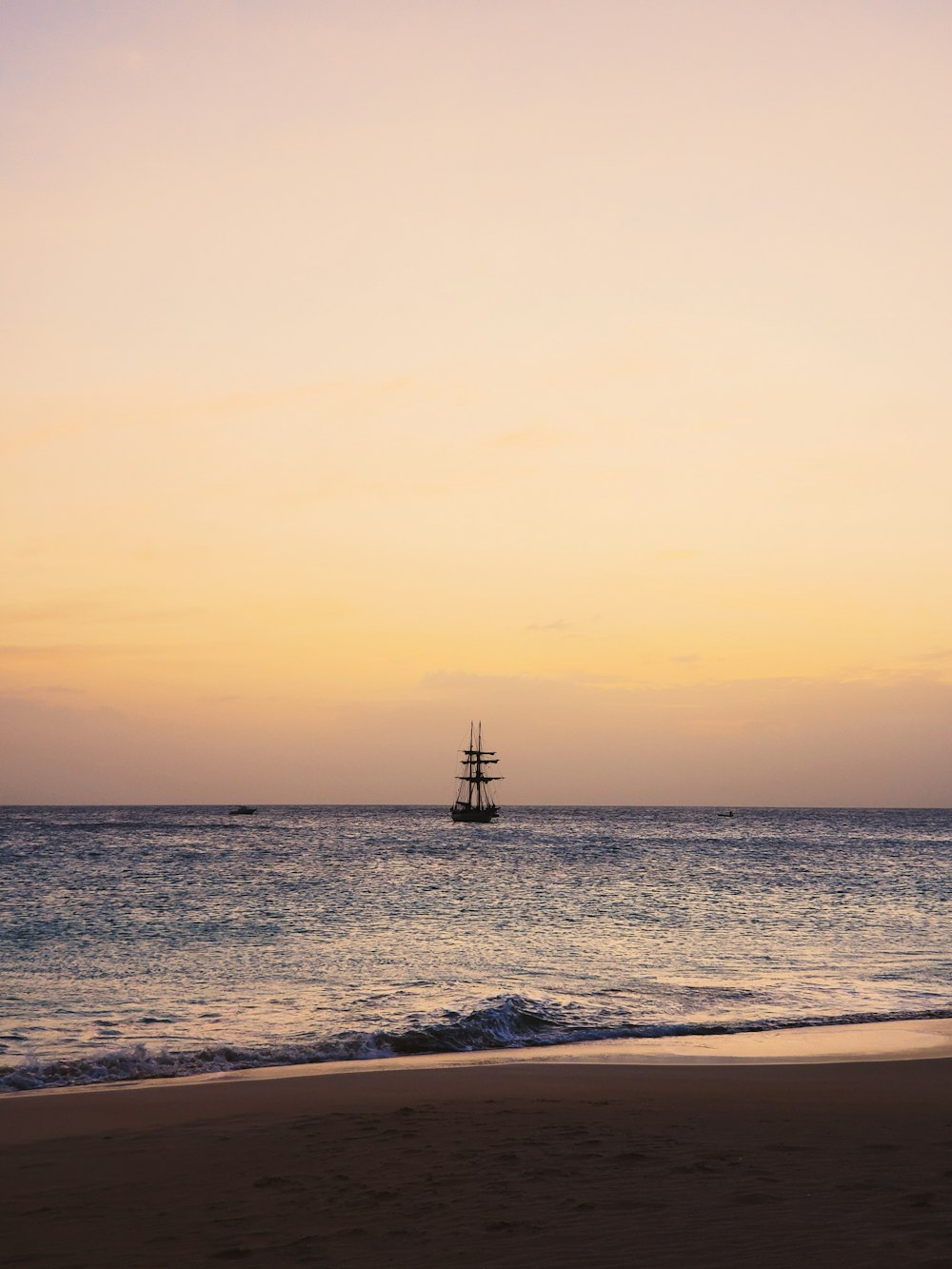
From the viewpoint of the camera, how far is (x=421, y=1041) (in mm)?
18156

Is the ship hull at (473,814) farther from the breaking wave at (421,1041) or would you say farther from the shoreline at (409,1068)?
the shoreline at (409,1068)

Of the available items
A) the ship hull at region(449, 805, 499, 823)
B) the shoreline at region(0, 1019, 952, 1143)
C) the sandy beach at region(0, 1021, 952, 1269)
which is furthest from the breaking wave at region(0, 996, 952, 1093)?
the ship hull at region(449, 805, 499, 823)

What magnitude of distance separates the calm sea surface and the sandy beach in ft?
9.89

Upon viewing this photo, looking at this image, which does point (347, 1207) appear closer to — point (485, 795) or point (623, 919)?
point (623, 919)

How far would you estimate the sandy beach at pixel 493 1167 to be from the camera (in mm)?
8039

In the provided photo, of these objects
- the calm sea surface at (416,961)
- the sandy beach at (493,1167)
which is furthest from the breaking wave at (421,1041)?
the sandy beach at (493,1167)

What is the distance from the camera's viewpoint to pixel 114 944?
30016mm

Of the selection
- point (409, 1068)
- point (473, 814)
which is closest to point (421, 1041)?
point (409, 1068)

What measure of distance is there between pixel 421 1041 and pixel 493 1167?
8336 mm

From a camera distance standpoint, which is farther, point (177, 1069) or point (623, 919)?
point (623, 919)

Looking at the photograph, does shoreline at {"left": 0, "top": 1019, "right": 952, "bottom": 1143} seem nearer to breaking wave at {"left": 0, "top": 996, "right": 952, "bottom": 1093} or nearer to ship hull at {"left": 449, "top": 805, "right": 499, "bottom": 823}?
breaking wave at {"left": 0, "top": 996, "right": 952, "bottom": 1093}

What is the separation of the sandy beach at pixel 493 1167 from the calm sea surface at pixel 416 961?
301 cm

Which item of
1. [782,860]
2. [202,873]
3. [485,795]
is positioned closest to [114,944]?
[202,873]

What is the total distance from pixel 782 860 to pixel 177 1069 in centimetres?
7608
